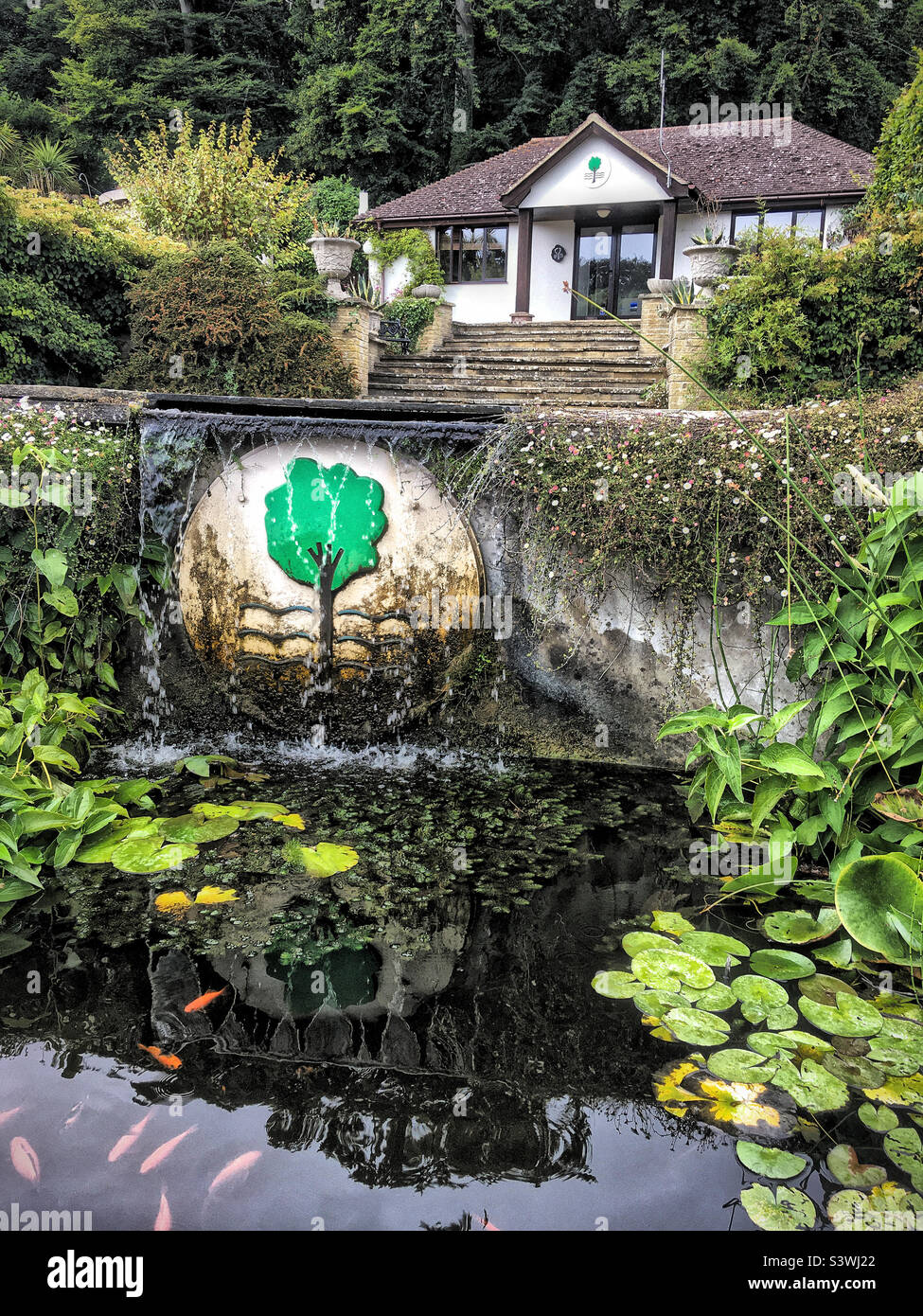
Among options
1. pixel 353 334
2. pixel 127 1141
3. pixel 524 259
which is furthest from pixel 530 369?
pixel 127 1141

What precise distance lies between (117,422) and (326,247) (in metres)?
7.87

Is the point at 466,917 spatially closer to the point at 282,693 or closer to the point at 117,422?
the point at 282,693

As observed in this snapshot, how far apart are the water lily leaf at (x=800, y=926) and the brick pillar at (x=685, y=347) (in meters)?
Result: 6.97

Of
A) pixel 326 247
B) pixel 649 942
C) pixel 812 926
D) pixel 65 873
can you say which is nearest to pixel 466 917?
pixel 649 942

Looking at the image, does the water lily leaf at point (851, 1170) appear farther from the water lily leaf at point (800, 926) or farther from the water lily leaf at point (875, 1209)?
the water lily leaf at point (800, 926)

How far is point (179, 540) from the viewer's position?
5.41m

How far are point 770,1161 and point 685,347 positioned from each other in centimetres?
952

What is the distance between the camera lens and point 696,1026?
285cm

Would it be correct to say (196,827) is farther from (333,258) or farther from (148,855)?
(333,258)

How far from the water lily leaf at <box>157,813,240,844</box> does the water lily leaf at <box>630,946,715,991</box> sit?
1.96m

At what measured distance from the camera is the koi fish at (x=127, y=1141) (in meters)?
2.31

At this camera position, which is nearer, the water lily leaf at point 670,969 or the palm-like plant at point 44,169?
the water lily leaf at point 670,969

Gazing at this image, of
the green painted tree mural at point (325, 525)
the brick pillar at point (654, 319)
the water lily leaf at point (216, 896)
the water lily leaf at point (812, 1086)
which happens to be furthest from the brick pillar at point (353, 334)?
the water lily leaf at point (812, 1086)

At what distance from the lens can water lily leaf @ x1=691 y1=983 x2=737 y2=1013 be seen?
295cm
